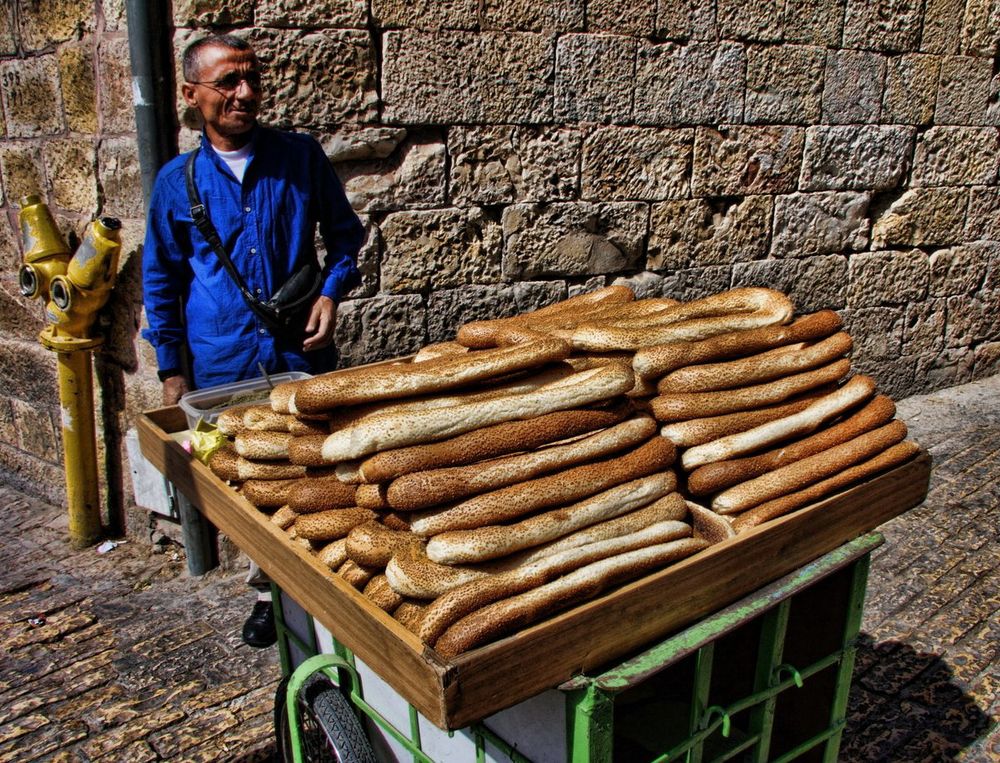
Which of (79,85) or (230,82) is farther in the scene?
(79,85)

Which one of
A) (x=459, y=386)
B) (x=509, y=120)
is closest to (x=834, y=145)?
(x=509, y=120)

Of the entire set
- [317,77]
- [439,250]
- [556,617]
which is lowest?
[556,617]

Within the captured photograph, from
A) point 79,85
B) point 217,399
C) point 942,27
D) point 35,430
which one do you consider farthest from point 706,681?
point 942,27

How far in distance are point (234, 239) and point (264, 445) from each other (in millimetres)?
1640

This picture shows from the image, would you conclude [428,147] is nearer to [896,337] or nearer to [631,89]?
[631,89]

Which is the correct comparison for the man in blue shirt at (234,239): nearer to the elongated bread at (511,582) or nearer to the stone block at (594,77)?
the stone block at (594,77)

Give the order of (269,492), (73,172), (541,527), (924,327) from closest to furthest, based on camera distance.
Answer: (541,527)
(269,492)
(73,172)
(924,327)

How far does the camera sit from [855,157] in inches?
243

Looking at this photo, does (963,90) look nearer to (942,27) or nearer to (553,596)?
(942,27)

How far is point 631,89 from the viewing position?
518 cm

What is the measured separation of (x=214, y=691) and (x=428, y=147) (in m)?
2.72

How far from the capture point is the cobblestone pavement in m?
3.29

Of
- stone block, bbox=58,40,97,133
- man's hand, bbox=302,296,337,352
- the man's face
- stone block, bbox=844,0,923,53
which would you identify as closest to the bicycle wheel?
man's hand, bbox=302,296,337,352

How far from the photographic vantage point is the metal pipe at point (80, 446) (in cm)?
448
